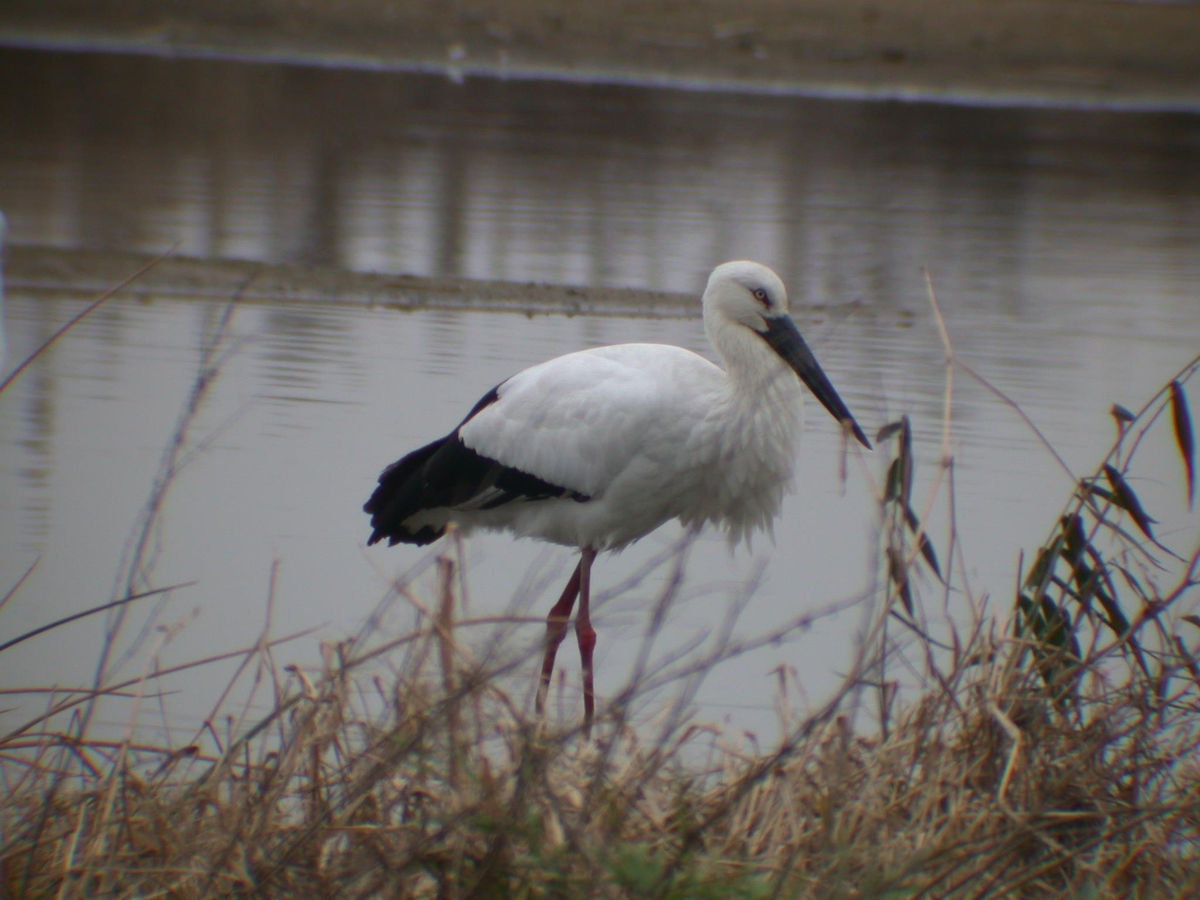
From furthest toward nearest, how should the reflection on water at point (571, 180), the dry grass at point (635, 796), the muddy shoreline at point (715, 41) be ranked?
1. the muddy shoreline at point (715, 41)
2. the reflection on water at point (571, 180)
3. the dry grass at point (635, 796)

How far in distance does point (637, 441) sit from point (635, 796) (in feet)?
7.20

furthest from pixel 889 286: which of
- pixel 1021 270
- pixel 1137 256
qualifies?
pixel 1137 256

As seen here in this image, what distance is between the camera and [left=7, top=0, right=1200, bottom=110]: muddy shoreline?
2431 centimetres

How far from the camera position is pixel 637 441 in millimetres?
4484

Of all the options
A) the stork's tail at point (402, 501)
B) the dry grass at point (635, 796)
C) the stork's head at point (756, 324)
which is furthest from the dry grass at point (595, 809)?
the stork's tail at point (402, 501)

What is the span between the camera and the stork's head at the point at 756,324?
4.55 m

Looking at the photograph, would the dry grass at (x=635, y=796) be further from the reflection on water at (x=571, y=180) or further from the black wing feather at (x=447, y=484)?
the reflection on water at (x=571, y=180)

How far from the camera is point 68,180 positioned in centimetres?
1294

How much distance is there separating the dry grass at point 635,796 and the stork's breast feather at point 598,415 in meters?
1.12

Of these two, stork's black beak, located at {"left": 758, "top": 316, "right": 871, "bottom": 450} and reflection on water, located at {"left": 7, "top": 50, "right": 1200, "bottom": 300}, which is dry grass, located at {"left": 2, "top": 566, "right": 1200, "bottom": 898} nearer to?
stork's black beak, located at {"left": 758, "top": 316, "right": 871, "bottom": 450}

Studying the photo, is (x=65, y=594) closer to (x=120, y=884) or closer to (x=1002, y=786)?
(x=120, y=884)

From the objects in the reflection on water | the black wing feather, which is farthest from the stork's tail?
the reflection on water

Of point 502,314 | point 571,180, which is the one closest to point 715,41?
point 571,180

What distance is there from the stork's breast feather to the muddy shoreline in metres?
20.0
